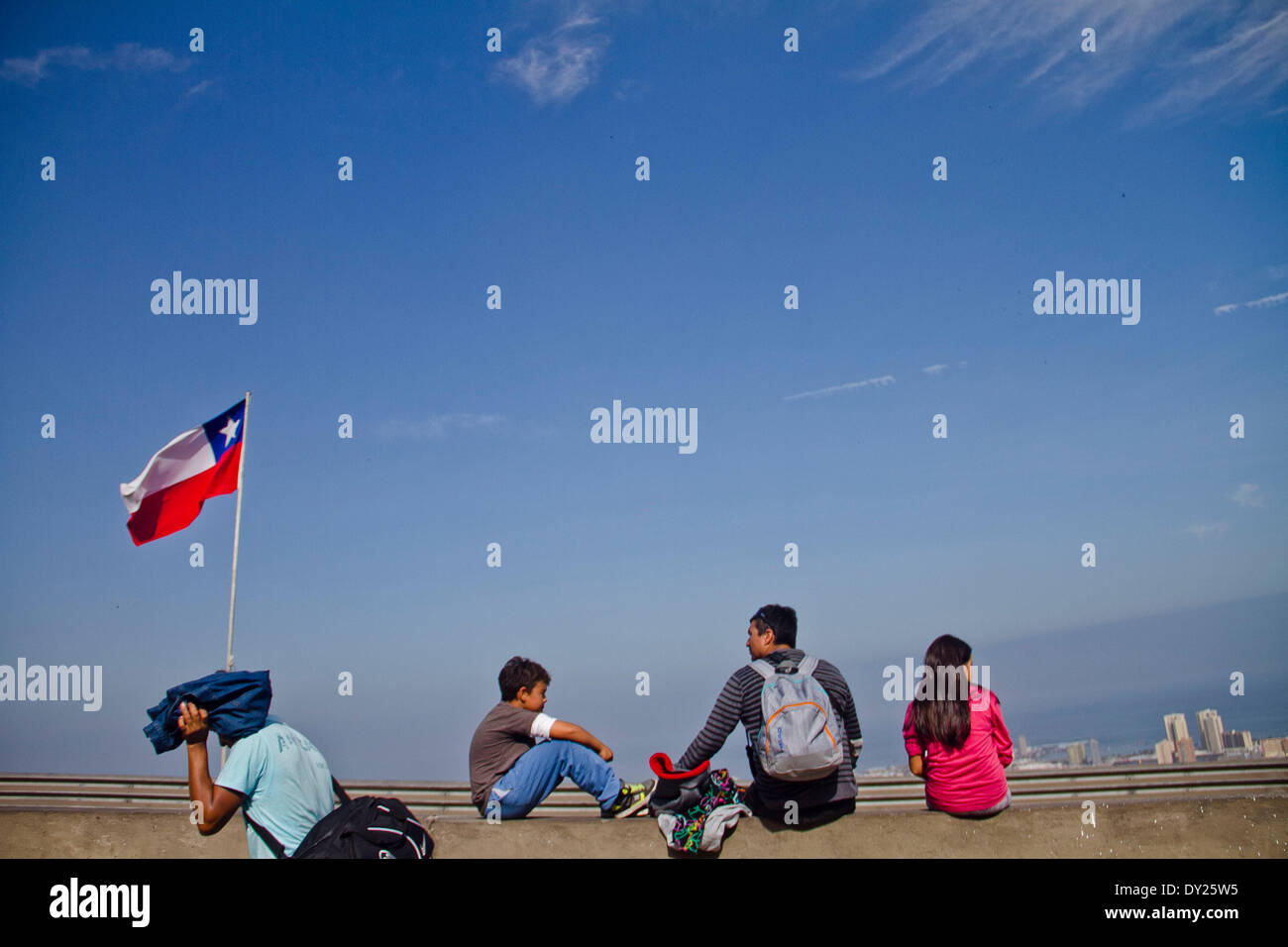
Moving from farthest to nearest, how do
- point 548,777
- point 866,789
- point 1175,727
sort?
point 1175,727
point 866,789
point 548,777

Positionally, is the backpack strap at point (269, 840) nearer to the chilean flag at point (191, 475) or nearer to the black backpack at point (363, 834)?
the black backpack at point (363, 834)

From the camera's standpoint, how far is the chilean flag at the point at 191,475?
1085 centimetres

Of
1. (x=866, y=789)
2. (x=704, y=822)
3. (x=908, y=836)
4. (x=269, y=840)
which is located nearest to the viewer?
(x=269, y=840)

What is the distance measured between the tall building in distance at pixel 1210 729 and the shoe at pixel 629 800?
15.5 metres

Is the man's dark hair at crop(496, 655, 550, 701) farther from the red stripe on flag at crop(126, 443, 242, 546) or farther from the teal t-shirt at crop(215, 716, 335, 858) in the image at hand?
the red stripe on flag at crop(126, 443, 242, 546)

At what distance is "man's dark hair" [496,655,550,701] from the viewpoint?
6938 mm

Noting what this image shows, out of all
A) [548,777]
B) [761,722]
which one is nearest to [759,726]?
[761,722]

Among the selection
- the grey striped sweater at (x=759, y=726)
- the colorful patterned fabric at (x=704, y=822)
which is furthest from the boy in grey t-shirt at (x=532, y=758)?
the grey striped sweater at (x=759, y=726)

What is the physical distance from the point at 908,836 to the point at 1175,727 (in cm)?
1457

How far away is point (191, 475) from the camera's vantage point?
1091 centimetres

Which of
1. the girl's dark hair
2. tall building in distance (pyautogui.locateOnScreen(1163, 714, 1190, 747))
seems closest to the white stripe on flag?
the girl's dark hair

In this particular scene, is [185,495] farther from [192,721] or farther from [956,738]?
[956,738]
